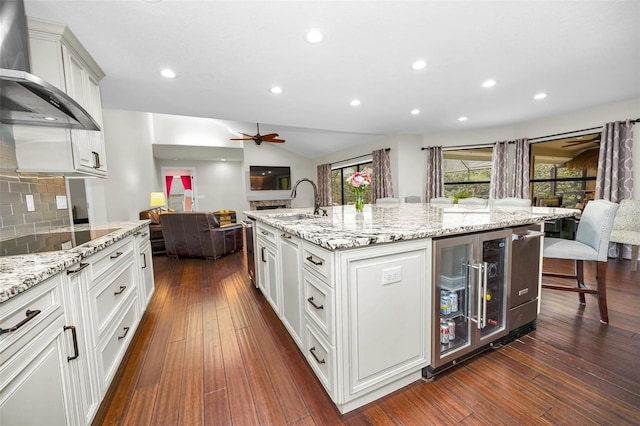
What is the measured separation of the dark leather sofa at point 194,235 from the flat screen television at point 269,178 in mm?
4088

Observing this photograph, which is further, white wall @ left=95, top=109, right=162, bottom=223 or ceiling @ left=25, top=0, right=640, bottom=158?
white wall @ left=95, top=109, right=162, bottom=223

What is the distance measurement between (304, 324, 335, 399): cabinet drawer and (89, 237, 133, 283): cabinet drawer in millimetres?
1156

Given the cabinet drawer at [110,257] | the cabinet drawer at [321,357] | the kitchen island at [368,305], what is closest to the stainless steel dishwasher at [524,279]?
the kitchen island at [368,305]

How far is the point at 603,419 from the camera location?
1.14 metres

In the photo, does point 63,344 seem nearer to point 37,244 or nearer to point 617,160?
point 37,244

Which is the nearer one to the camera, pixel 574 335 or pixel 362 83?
pixel 574 335

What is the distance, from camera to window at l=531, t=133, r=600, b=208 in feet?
13.5

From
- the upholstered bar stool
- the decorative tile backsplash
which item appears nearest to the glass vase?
the upholstered bar stool

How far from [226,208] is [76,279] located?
25.1 ft

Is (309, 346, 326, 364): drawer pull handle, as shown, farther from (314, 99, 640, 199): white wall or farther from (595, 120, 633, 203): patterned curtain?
(595, 120, 633, 203): patterned curtain

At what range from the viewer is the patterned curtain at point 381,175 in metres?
5.75

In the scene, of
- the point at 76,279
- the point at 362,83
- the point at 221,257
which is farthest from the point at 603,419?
the point at 221,257

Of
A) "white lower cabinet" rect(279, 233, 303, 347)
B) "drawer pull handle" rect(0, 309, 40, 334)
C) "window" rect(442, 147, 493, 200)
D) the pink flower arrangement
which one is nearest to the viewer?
"drawer pull handle" rect(0, 309, 40, 334)

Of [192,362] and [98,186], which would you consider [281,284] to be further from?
[98,186]
